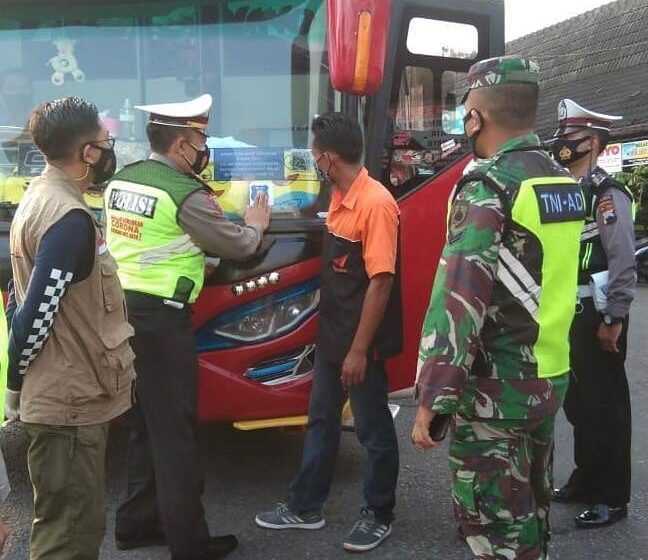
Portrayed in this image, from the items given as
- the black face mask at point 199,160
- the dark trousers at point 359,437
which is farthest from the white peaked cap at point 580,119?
the black face mask at point 199,160

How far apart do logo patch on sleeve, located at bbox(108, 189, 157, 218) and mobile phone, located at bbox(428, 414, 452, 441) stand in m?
1.32

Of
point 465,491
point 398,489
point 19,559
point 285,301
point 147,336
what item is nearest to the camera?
point 465,491

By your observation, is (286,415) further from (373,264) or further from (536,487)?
(536,487)

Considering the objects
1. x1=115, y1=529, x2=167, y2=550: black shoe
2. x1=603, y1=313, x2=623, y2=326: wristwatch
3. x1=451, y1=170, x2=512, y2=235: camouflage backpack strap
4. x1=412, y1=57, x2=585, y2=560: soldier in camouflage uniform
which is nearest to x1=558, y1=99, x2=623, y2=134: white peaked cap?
x1=603, y1=313, x2=623, y2=326: wristwatch

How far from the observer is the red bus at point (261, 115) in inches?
134

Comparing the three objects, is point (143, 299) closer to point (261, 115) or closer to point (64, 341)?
point (64, 341)

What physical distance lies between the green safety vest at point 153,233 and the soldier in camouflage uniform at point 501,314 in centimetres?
111

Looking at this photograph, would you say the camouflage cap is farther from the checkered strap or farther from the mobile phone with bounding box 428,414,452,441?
the checkered strap

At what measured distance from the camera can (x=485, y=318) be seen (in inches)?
85.5

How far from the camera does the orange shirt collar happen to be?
10.2 feet

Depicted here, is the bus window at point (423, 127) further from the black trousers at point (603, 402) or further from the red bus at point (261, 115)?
the black trousers at point (603, 402)

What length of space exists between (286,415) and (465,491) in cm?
140

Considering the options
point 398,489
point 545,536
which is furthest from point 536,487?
point 398,489

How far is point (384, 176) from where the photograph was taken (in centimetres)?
352
